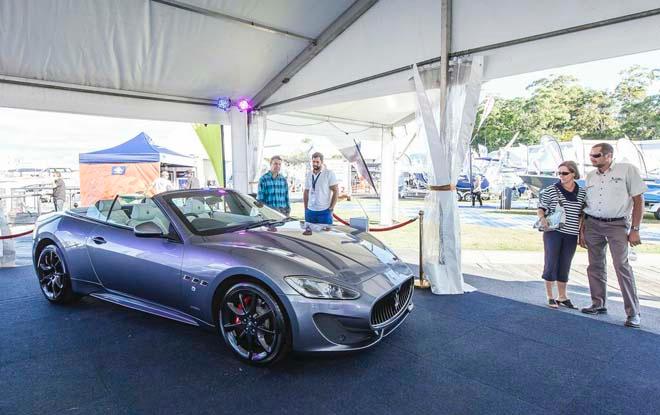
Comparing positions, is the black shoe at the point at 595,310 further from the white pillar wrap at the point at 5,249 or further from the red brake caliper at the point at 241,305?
the white pillar wrap at the point at 5,249

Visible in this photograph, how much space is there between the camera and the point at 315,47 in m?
6.01

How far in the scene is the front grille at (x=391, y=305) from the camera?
2580 millimetres

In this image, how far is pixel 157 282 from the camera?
10.2 ft

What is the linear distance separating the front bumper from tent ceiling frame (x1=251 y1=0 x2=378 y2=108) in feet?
14.2

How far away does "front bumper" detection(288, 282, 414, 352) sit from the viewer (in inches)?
96.7

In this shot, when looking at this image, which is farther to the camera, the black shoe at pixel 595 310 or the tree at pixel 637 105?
the tree at pixel 637 105

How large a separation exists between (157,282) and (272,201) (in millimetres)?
2778

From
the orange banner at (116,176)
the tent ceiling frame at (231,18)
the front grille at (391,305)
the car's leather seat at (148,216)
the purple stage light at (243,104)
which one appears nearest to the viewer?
the front grille at (391,305)

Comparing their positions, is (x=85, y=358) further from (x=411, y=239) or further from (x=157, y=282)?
(x=411, y=239)

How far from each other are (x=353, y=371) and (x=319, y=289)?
643mm

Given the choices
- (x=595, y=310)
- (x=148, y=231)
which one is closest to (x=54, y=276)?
(x=148, y=231)

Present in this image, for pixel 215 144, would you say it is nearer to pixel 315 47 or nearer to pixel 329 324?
pixel 315 47

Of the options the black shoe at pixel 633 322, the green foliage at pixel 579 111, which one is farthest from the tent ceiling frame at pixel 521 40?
the green foliage at pixel 579 111

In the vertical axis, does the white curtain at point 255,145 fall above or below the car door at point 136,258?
above
